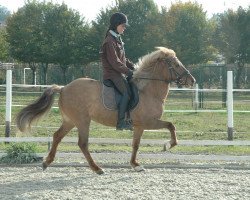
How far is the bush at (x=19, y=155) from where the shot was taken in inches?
390

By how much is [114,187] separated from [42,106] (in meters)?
2.50

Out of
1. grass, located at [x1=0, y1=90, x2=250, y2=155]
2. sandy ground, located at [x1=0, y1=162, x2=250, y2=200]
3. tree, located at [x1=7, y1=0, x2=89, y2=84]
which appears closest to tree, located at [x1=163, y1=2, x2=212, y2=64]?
tree, located at [x1=7, y1=0, x2=89, y2=84]

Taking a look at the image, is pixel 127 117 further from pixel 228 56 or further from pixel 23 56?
pixel 23 56

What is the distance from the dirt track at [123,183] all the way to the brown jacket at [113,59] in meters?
1.69

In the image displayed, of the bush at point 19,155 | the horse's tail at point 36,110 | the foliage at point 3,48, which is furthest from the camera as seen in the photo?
the foliage at point 3,48

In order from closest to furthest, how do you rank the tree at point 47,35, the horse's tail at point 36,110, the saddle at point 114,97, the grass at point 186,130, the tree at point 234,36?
1. the saddle at point 114,97
2. the horse's tail at point 36,110
3. the grass at point 186,130
4. the tree at point 234,36
5. the tree at point 47,35

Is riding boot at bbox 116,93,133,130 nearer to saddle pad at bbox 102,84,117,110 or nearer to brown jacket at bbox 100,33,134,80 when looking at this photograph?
saddle pad at bbox 102,84,117,110

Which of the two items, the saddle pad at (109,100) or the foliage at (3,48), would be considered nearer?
the saddle pad at (109,100)

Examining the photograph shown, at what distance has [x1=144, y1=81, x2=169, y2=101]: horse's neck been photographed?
29.9 ft

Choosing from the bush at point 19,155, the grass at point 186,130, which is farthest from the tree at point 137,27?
the bush at point 19,155

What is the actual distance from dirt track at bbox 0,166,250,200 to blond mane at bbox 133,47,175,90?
1.56 meters

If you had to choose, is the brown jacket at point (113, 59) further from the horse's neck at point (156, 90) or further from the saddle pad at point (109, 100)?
the horse's neck at point (156, 90)

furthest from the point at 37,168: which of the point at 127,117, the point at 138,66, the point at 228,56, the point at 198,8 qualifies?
the point at 198,8

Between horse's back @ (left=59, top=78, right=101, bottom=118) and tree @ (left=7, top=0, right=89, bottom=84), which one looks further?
tree @ (left=7, top=0, right=89, bottom=84)
